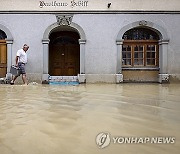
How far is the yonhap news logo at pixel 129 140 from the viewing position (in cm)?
212

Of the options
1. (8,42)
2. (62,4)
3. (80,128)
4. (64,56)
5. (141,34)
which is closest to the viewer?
(80,128)

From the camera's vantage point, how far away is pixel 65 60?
1453cm

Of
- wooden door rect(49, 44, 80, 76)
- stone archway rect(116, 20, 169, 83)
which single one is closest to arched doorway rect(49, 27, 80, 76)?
wooden door rect(49, 44, 80, 76)

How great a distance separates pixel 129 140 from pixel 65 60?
12.6 metres

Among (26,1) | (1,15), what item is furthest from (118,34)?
(1,15)

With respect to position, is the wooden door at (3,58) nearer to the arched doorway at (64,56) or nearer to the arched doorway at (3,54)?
the arched doorway at (3,54)

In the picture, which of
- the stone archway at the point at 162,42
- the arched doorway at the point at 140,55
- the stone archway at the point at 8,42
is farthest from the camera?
the arched doorway at the point at 140,55

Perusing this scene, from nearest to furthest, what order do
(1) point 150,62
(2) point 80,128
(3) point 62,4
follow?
(2) point 80,128 < (3) point 62,4 < (1) point 150,62

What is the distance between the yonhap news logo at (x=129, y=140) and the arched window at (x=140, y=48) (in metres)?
10.3

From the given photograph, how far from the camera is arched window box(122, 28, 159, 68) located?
12469 millimetres

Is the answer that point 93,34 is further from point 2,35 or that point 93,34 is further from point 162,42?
point 2,35

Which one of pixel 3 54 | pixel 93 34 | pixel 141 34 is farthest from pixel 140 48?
pixel 3 54

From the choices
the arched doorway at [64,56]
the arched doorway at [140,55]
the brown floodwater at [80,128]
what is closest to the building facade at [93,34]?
the arched doorway at [140,55]

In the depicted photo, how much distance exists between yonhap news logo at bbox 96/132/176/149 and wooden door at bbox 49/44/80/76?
12267 mm
